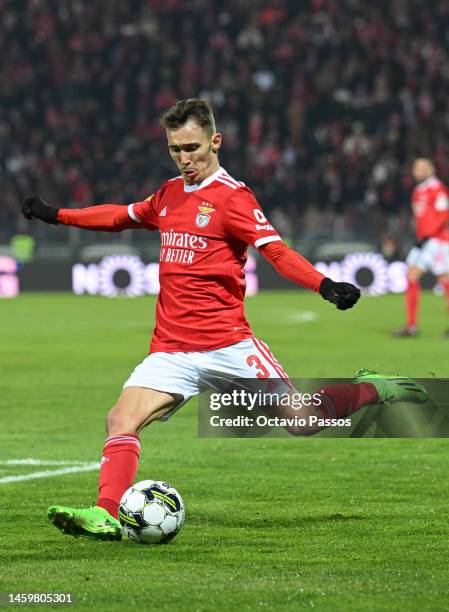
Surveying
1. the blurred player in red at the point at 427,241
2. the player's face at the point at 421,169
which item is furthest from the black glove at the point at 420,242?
the player's face at the point at 421,169

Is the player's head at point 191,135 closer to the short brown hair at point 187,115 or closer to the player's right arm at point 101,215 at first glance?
the short brown hair at point 187,115

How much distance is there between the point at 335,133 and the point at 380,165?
1.53m

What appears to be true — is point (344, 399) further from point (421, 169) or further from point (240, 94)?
point (240, 94)

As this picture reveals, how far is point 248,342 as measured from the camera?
5.85 m

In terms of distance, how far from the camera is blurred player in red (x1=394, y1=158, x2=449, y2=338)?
16.2 meters

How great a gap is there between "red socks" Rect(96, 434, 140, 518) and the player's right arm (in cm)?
110

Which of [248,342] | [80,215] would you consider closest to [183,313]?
[248,342]

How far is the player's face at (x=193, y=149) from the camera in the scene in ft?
18.6

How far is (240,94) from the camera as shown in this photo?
3080 cm

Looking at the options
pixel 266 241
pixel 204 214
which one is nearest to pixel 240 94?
pixel 204 214

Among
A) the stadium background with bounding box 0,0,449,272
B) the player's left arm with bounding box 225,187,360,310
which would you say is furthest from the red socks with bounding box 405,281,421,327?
the stadium background with bounding box 0,0,449,272

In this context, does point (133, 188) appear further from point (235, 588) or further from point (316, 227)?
point (235, 588)

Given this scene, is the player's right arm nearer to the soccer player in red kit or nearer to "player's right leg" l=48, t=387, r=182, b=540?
the soccer player in red kit

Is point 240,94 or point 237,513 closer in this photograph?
point 237,513
